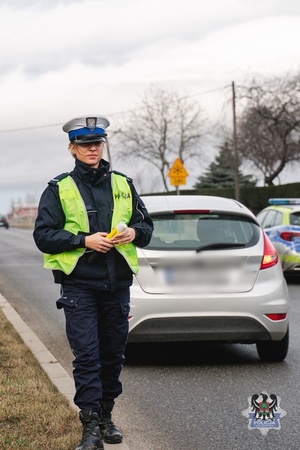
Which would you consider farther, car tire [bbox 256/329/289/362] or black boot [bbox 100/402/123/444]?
car tire [bbox 256/329/289/362]

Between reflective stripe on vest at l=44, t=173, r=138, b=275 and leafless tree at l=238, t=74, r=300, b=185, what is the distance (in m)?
45.6

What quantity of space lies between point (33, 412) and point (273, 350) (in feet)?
9.80

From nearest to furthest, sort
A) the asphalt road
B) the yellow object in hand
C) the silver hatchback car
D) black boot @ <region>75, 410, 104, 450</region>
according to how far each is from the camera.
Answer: black boot @ <region>75, 410, 104, 450</region> → the yellow object in hand → the asphalt road → the silver hatchback car

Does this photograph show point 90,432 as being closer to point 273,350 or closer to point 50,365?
point 50,365

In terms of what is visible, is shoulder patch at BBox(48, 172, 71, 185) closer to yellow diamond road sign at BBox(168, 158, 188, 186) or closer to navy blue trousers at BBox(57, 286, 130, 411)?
navy blue trousers at BBox(57, 286, 130, 411)

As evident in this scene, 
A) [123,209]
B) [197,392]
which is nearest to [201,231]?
[197,392]

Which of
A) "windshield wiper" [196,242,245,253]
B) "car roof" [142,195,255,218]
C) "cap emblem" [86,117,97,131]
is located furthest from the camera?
"car roof" [142,195,255,218]

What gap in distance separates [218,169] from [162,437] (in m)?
65.3

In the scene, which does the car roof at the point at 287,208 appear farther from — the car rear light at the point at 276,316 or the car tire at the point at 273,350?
the car rear light at the point at 276,316

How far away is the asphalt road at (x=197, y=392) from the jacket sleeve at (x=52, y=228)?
129cm

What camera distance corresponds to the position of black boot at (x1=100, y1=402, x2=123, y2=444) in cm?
523

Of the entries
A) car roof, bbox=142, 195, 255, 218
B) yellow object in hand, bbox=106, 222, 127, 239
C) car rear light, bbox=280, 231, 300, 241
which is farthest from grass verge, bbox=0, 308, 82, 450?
car rear light, bbox=280, 231, 300, 241

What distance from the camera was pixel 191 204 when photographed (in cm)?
828

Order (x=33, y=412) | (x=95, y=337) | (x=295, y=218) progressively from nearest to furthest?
(x=95, y=337)
(x=33, y=412)
(x=295, y=218)
